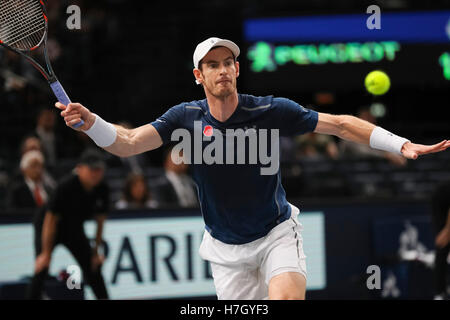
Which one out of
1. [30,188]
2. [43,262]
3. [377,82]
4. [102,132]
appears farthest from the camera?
[30,188]

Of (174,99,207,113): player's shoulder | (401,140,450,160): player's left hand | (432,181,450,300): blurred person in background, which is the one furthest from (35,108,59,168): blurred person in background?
(401,140,450,160): player's left hand

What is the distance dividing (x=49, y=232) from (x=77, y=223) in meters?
0.28

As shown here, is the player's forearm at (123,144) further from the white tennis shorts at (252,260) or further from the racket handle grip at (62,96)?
the white tennis shorts at (252,260)

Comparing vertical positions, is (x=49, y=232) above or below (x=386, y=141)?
below

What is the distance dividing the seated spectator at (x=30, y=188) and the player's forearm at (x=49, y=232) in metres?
0.92

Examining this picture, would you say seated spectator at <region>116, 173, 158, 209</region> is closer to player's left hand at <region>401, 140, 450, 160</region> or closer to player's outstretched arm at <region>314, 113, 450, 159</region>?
player's outstretched arm at <region>314, 113, 450, 159</region>

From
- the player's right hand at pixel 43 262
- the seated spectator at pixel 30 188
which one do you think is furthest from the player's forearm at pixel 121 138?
the seated spectator at pixel 30 188

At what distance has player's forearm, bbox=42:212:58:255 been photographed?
7066 mm

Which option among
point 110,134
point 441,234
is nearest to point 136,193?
point 441,234

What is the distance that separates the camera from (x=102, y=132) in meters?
4.44

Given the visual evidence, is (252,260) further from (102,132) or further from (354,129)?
(102,132)

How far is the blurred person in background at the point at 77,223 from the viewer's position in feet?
23.2

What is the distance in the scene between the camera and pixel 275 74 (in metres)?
12.7

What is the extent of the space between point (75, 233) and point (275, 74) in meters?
6.34
